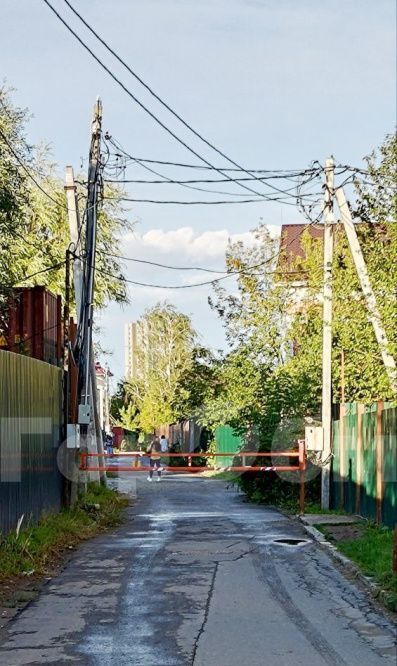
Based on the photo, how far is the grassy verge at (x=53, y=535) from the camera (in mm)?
13672

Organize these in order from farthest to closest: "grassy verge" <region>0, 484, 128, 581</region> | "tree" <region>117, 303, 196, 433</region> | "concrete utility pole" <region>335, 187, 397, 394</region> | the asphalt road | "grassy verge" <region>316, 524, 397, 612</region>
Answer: "tree" <region>117, 303, 196, 433</region>, "concrete utility pole" <region>335, 187, 397, 394</region>, "grassy verge" <region>0, 484, 128, 581</region>, "grassy verge" <region>316, 524, 397, 612</region>, the asphalt road

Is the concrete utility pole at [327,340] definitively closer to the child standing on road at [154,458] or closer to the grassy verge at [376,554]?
the grassy verge at [376,554]

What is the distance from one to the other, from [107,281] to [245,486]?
430 inches

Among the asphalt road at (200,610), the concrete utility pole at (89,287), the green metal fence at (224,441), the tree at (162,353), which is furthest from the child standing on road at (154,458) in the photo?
the tree at (162,353)

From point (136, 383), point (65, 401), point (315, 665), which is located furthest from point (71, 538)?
point (136, 383)

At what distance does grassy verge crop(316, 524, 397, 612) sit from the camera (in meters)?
11.3

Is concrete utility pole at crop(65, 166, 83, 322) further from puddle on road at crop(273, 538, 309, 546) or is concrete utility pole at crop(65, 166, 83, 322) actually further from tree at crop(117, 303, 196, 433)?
tree at crop(117, 303, 196, 433)

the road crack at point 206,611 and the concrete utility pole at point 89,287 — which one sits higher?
the concrete utility pole at point 89,287

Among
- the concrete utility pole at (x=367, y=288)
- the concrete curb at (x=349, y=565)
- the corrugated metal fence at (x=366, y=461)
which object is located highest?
the concrete utility pole at (x=367, y=288)

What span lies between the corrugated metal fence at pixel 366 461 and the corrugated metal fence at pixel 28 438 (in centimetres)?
545

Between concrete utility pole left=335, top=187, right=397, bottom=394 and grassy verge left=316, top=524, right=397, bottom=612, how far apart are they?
2.83 m

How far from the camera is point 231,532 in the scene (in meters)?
18.8

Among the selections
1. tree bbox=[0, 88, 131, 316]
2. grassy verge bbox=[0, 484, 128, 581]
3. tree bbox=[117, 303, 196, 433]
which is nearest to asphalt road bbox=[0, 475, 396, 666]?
grassy verge bbox=[0, 484, 128, 581]

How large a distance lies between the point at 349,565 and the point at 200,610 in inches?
148
